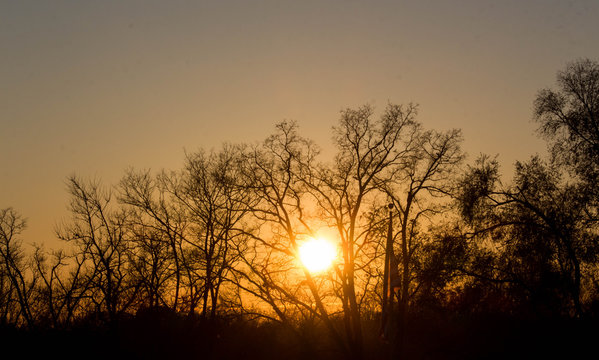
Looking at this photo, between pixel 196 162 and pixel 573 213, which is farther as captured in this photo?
pixel 196 162

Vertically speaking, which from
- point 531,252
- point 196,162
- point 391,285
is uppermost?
point 196,162

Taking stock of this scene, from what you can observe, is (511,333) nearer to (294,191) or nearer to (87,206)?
(294,191)

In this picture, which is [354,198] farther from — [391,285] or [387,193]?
[391,285]

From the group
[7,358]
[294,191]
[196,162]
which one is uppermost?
[196,162]

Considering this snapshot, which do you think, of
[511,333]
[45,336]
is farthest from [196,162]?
[511,333]

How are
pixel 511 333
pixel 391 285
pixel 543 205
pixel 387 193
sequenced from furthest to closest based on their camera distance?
pixel 511 333
pixel 387 193
pixel 543 205
pixel 391 285

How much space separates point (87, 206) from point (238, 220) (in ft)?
41.0

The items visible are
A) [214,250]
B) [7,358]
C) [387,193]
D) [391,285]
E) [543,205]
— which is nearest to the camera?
[391,285]

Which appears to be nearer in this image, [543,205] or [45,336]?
[543,205]

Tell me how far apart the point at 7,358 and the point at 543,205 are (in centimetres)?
3736

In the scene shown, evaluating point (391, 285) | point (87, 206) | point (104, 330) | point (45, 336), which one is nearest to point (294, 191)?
point (391, 285)

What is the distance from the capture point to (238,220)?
32500 millimetres

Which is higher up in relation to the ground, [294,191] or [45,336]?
[294,191]

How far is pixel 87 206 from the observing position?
36.9m
